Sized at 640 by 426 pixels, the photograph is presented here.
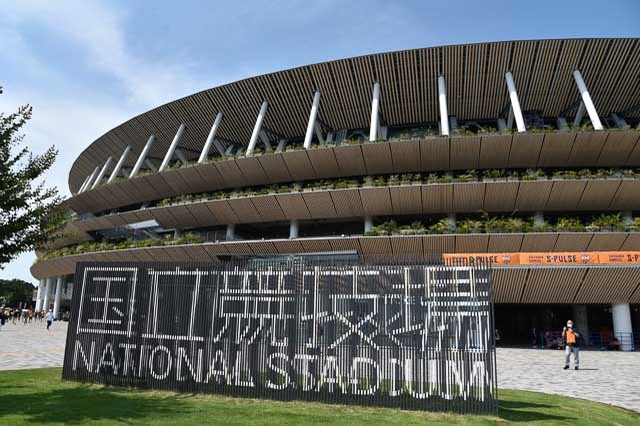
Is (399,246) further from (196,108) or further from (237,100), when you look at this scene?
(196,108)

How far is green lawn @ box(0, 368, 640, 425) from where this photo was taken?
761 centimetres

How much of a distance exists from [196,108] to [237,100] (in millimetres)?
3922

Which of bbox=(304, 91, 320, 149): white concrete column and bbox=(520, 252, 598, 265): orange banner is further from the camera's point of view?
bbox=(304, 91, 320, 149): white concrete column

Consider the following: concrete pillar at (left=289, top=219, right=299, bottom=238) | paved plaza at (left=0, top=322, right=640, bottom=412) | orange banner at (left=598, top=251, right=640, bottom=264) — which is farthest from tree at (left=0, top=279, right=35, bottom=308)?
orange banner at (left=598, top=251, right=640, bottom=264)

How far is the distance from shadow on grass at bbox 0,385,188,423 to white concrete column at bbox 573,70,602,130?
2609cm

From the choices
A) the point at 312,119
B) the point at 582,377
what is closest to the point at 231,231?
the point at 312,119

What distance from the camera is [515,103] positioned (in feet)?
88.9

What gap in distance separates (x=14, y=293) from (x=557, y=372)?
12714 centimetres

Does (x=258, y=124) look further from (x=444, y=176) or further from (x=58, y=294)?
(x=58, y=294)

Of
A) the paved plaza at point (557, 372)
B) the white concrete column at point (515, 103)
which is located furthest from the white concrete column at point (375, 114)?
the paved plaza at point (557, 372)

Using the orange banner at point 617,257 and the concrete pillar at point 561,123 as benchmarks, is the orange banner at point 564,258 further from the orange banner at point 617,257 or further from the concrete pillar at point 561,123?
the concrete pillar at point 561,123

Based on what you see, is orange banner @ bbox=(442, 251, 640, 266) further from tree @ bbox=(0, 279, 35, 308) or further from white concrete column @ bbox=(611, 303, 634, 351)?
tree @ bbox=(0, 279, 35, 308)

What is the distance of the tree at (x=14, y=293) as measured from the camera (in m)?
108

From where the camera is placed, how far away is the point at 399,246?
2620 cm
